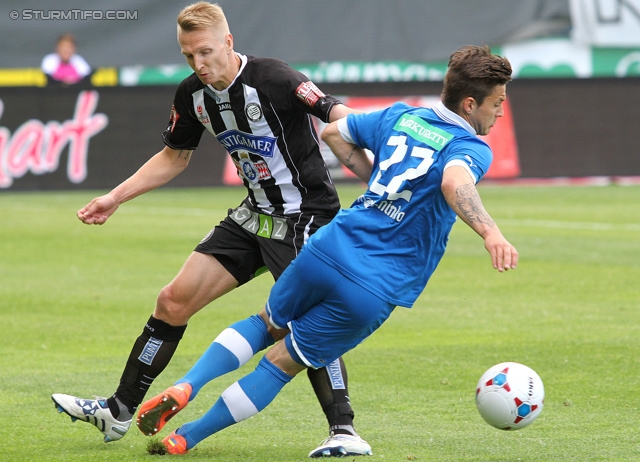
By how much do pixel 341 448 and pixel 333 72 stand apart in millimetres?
22136

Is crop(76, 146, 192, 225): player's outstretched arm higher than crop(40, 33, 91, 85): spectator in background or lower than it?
lower

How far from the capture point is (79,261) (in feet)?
40.2

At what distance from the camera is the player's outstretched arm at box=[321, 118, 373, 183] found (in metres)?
4.96

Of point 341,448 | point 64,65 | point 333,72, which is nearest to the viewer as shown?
point 341,448

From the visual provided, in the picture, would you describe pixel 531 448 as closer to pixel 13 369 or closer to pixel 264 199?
pixel 264 199

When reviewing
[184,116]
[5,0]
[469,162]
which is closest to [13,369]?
Result: [184,116]

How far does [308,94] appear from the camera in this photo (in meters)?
5.32

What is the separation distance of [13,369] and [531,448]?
345cm

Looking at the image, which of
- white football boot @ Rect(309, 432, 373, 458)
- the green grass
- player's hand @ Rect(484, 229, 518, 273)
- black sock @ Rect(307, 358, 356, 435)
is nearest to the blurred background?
the green grass

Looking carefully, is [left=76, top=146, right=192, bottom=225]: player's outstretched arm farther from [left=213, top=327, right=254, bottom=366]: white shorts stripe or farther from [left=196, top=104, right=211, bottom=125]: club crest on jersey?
[left=213, top=327, right=254, bottom=366]: white shorts stripe

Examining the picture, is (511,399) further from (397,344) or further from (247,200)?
(397,344)

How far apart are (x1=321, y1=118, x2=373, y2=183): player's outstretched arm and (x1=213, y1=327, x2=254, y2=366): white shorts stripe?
0.92m

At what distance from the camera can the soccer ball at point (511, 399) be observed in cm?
494

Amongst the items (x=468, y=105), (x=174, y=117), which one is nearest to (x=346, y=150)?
(x=468, y=105)
